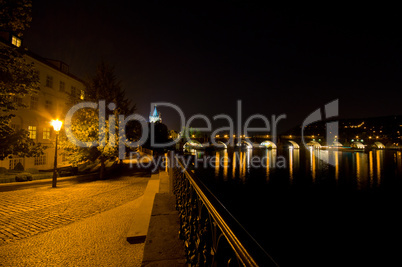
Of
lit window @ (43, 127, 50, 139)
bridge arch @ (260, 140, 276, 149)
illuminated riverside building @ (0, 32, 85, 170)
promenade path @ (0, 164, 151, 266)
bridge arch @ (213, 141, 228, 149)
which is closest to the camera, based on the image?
promenade path @ (0, 164, 151, 266)

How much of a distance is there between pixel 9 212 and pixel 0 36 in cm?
2042

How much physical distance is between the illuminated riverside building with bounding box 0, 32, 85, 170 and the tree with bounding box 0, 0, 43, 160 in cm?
1097

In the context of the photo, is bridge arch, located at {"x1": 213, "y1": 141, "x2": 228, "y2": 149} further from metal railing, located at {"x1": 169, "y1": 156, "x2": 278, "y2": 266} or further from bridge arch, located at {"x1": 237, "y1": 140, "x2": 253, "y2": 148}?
metal railing, located at {"x1": 169, "y1": 156, "x2": 278, "y2": 266}

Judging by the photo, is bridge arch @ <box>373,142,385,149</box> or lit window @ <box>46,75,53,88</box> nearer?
lit window @ <box>46,75,53,88</box>

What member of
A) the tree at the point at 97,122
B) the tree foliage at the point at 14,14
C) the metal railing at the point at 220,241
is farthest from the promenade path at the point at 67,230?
the tree foliage at the point at 14,14

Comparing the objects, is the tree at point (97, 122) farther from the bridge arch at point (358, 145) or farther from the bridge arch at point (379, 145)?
the bridge arch at point (379, 145)

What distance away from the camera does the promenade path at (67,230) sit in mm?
4594

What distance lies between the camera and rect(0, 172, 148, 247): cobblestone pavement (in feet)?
20.2

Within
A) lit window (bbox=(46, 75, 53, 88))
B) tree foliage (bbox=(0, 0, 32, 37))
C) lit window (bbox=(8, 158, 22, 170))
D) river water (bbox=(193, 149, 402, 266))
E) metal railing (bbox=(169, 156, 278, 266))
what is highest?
lit window (bbox=(46, 75, 53, 88))

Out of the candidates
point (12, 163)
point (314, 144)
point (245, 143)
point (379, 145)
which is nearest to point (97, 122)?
point (12, 163)

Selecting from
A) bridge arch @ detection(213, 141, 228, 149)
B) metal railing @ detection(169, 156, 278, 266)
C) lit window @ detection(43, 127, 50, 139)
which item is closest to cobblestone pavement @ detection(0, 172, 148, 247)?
metal railing @ detection(169, 156, 278, 266)

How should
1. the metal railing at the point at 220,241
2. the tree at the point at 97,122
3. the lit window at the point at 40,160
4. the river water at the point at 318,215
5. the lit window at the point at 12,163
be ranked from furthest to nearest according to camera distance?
the lit window at the point at 40,160, the lit window at the point at 12,163, the tree at the point at 97,122, the river water at the point at 318,215, the metal railing at the point at 220,241

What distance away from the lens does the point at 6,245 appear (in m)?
5.13

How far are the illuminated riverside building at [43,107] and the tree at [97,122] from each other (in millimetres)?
7214
